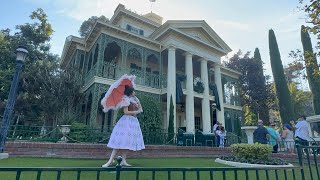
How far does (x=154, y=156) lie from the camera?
948 cm

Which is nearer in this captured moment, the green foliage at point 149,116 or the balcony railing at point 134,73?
the green foliage at point 149,116

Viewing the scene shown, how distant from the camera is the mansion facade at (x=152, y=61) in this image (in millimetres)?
14633

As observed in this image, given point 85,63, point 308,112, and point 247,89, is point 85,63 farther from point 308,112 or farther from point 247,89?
point 308,112

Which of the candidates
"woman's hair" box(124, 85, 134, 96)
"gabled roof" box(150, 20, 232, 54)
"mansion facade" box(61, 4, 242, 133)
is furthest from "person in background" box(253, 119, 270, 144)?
"gabled roof" box(150, 20, 232, 54)

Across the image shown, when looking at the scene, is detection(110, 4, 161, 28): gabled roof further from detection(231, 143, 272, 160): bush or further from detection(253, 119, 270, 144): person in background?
detection(231, 143, 272, 160): bush

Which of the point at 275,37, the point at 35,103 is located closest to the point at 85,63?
the point at 35,103

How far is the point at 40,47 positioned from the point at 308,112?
52537mm

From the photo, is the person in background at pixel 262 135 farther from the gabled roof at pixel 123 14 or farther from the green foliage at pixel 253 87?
the green foliage at pixel 253 87

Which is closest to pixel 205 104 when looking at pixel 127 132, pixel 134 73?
pixel 134 73

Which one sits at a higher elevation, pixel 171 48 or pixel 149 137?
pixel 171 48

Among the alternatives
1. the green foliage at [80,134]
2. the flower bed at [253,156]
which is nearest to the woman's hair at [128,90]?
the flower bed at [253,156]

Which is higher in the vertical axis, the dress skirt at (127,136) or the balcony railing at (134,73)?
the balcony railing at (134,73)

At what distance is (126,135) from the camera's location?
207 inches

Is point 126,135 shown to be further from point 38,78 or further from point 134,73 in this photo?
point 38,78
